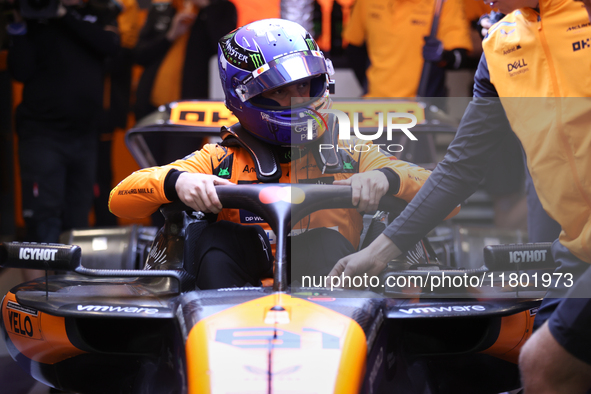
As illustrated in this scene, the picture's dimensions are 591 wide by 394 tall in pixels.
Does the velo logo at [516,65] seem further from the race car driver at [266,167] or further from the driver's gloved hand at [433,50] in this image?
the driver's gloved hand at [433,50]

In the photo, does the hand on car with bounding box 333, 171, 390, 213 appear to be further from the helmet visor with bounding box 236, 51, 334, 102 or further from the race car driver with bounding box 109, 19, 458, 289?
the helmet visor with bounding box 236, 51, 334, 102

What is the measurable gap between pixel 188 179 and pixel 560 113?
955mm

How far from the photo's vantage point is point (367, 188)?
1.64 meters

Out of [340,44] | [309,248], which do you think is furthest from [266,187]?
[340,44]

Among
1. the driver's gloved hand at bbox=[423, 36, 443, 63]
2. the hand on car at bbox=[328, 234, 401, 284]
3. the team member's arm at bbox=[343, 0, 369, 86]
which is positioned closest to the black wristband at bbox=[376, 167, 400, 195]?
the hand on car at bbox=[328, 234, 401, 284]

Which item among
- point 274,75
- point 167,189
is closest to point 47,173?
point 167,189

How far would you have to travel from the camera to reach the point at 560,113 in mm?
1333

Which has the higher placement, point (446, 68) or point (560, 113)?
point (446, 68)

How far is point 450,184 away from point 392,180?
168 millimetres

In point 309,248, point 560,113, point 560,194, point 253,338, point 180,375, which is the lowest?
point 180,375

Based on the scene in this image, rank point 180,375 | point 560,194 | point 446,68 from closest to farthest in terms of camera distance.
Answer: point 180,375
point 560,194
point 446,68

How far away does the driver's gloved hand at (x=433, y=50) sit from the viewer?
3.55 metres

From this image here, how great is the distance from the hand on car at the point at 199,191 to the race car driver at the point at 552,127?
37cm

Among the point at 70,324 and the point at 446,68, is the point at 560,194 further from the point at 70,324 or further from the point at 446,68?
the point at 446,68
